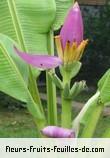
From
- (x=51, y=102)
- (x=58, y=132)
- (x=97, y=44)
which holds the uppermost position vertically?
(x=97, y=44)

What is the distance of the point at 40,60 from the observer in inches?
32.4

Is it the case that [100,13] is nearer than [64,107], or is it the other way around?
[64,107]

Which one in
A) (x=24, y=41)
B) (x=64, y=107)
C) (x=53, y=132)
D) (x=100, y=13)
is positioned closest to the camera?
(x=53, y=132)

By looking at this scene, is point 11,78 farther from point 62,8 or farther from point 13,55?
point 62,8

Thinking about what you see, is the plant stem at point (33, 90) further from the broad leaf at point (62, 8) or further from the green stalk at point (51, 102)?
the broad leaf at point (62, 8)

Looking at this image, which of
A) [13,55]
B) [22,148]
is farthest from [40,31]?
[22,148]

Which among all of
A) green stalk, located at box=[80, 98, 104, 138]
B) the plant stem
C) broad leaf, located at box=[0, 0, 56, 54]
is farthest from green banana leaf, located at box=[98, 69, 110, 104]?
broad leaf, located at box=[0, 0, 56, 54]

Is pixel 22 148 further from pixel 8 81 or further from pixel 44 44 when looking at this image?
pixel 44 44

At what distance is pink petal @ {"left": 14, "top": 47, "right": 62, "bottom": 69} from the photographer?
820mm

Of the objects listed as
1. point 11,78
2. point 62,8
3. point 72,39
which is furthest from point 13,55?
point 62,8

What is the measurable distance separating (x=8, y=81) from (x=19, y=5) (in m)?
0.26

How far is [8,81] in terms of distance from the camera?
91cm

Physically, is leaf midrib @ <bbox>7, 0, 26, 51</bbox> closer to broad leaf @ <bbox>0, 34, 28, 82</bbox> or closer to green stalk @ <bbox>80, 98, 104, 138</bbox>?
broad leaf @ <bbox>0, 34, 28, 82</bbox>

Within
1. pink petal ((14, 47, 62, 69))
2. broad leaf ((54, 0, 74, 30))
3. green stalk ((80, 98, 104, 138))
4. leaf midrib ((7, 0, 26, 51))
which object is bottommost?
green stalk ((80, 98, 104, 138))
